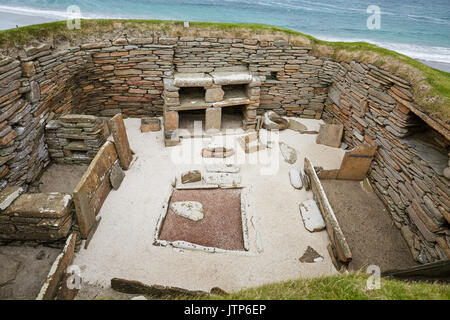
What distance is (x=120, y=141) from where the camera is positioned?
236 inches

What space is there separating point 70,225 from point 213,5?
31.7 metres

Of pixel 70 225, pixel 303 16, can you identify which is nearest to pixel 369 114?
pixel 70 225

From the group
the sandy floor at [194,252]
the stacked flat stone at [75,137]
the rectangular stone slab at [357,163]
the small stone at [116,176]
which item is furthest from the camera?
the rectangular stone slab at [357,163]

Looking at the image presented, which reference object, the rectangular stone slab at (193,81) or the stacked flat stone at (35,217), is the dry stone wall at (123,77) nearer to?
the rectangular stone slab at (193,81)

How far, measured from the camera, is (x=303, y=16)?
28.9 metres

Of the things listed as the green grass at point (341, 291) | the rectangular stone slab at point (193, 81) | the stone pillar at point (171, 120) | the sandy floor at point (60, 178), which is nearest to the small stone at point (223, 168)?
the stone pillar at point (171, 120)

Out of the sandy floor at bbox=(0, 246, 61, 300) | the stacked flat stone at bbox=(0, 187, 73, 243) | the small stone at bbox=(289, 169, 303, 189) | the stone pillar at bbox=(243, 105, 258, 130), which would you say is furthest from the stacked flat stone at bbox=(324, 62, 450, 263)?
the sandy floor at bbox=(0, 246, 61, 300)

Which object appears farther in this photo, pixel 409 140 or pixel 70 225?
pixel 409 140

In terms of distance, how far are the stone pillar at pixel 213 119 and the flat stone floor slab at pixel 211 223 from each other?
94.2 inches

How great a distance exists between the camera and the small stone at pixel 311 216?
5125 millimetres

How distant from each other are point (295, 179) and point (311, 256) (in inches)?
78.5

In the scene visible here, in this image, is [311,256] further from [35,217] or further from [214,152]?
[35,217]

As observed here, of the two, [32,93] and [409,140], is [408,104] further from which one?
[32,93]

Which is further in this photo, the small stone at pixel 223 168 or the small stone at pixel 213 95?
the small stone at pixel 213 95
